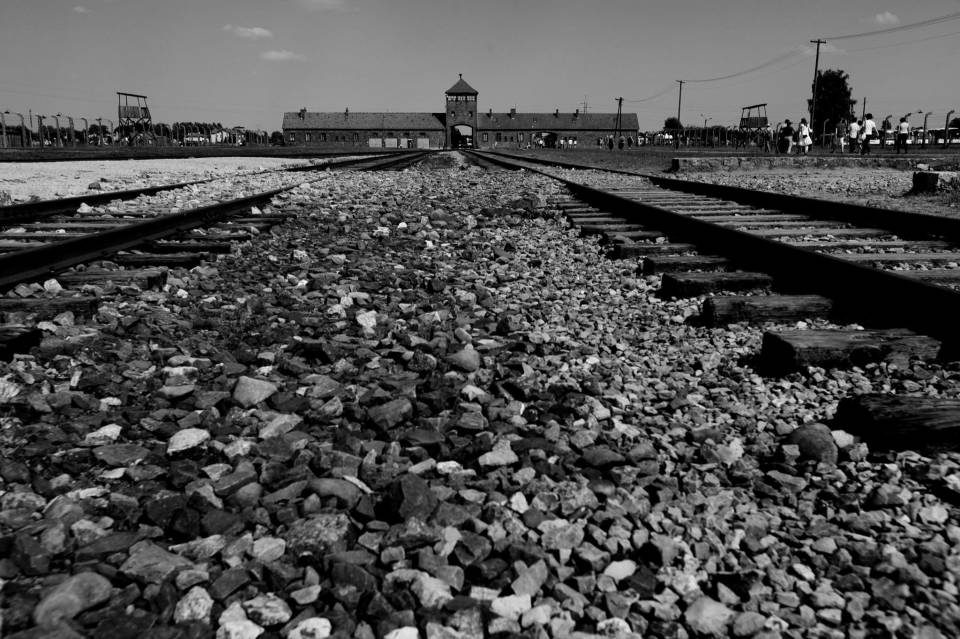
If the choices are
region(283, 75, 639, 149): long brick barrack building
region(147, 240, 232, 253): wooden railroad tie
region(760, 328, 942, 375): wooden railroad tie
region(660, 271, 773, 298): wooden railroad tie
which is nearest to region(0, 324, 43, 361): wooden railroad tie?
region(147, 240, 232, 253): wooden railroad tie

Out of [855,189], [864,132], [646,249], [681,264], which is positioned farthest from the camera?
[864,132]

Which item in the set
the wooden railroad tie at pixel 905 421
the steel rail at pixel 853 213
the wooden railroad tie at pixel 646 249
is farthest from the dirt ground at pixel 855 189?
the wooden railroad tie at pixel 905 421

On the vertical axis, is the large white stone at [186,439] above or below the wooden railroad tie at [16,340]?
below

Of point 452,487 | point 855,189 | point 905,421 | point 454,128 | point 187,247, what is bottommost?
point 452,487

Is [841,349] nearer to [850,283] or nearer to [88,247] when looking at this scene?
[850,283]

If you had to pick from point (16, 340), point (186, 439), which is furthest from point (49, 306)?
point (186, 439)

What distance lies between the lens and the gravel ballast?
4.82ft

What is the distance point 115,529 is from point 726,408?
2.01 metres

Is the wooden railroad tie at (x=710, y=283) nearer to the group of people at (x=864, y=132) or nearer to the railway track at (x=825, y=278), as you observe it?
the railway track at (x=825, y=278)

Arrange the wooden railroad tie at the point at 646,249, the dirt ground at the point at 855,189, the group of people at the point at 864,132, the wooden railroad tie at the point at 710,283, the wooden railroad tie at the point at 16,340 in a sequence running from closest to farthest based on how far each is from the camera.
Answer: the wooden railroad tie at the point at 16,340, the wooden railroad tie at the point at 710,283, the wooden railroad tie at the point at 646,249, the dirt ground at the point at 855,189, the group of people at the point at 864,132

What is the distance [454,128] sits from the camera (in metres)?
127

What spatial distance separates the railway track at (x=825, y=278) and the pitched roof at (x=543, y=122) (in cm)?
12425

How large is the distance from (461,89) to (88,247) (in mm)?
130847

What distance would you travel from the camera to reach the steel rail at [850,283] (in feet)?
9.92
